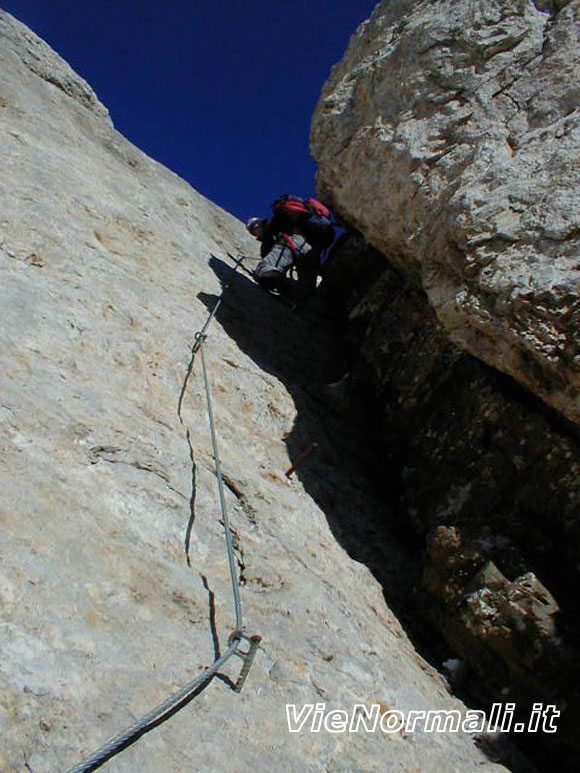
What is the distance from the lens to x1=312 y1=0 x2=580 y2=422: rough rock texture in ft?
13.9

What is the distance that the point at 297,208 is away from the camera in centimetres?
870

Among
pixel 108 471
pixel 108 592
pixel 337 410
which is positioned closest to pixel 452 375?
pixel 337 410

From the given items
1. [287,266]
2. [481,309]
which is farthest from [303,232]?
[481,309]

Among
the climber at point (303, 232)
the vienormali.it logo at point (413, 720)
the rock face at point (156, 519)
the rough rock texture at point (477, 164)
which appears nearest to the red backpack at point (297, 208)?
the climber at point (303, 232)

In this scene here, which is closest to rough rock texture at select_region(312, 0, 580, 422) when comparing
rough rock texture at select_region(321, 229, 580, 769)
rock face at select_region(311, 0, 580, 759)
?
rock face at select_region(311, 0, 580, 759)

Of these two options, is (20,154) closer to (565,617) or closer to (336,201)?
(336,201)

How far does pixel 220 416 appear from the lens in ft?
16.7

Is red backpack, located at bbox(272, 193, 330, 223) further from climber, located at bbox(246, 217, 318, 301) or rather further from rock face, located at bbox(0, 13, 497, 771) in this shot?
rock face, located at bbox(0, 13, 497, 771)

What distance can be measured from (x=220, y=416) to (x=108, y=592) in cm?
241

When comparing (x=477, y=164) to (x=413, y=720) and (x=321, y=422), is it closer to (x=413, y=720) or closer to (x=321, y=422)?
(x=321, y=422)

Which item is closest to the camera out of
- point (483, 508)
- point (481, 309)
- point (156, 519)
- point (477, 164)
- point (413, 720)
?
point (413, 720)

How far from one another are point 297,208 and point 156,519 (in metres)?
6.35

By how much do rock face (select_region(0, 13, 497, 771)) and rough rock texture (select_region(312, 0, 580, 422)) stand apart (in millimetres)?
1935

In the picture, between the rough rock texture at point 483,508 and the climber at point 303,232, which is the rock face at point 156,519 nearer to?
the rough rock texture at point 483,508
